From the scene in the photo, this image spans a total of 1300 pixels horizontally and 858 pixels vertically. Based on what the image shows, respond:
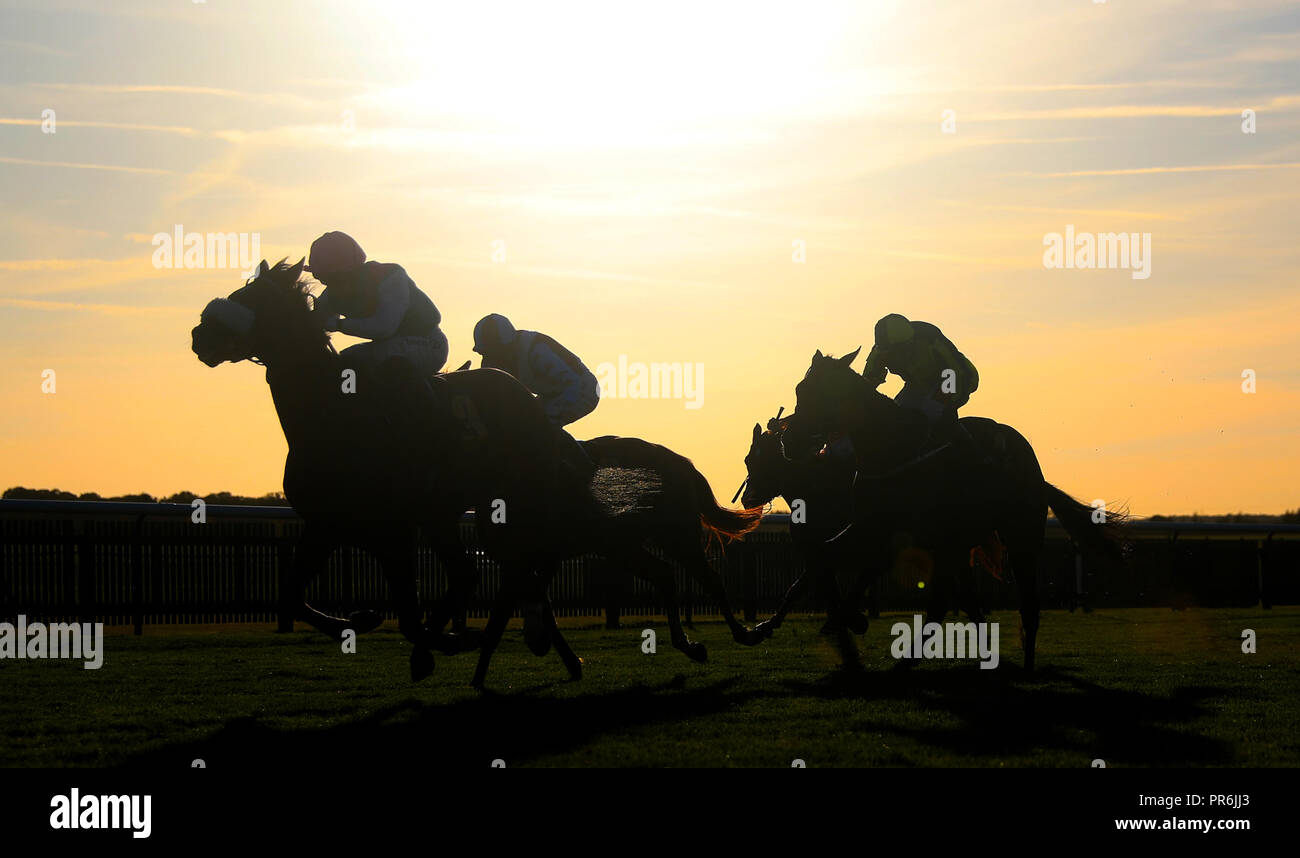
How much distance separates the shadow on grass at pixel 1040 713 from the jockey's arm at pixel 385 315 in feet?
11.2

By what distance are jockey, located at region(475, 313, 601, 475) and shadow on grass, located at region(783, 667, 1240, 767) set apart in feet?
8.43

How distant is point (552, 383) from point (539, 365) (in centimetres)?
16

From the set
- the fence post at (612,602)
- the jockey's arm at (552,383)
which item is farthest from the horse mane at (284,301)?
the fence post at (612,602)

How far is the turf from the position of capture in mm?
5750

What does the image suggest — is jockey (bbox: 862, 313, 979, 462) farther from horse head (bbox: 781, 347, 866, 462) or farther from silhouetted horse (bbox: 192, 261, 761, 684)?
silhouetted horse (bbox: 192, 261, 761, 684)

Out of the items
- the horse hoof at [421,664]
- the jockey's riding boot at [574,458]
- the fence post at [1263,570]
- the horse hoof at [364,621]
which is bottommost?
the fence post at [1263,570]

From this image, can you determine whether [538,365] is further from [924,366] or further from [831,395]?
[924,366]

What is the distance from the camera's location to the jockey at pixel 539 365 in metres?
9.78

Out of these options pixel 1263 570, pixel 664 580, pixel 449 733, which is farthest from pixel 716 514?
pixel 1263 570

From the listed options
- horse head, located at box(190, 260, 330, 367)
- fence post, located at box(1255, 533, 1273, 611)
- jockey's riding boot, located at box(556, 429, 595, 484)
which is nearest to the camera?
horse head, located at box(190, 260, 330, 367)

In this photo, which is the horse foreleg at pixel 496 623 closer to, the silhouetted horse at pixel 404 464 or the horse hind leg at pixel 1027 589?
the silhouetted horse at pixel 404 464

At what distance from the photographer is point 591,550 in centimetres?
906

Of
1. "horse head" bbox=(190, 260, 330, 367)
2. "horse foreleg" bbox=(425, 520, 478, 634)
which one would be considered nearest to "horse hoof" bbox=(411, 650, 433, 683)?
"horse foreleg" bbox=(425, 520, 478, 634)
